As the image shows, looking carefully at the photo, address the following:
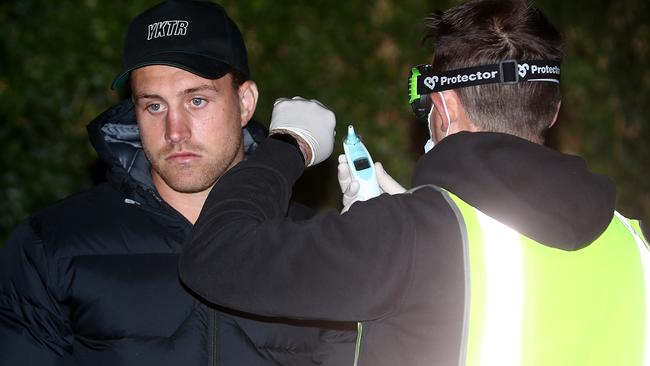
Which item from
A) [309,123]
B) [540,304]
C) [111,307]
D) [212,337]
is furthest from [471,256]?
[111,307]

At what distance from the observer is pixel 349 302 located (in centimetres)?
206

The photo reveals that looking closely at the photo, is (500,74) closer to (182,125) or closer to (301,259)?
(301,259)

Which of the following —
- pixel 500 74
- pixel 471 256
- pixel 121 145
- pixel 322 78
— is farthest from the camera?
pixel 322 78

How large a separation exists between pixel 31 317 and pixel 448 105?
1340 millimetres

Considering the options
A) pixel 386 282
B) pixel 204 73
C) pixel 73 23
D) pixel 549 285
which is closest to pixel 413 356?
pixel 386 282

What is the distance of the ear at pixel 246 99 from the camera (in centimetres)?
318

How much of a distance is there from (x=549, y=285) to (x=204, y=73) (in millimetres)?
1346

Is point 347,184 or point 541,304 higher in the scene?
point 347,184

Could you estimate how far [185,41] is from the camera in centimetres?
297

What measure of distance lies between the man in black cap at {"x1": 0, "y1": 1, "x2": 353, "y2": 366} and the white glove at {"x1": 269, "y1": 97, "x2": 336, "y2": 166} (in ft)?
1.18

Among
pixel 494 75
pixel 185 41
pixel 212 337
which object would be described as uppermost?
pixel 185 41

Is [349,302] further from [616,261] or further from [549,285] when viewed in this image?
[616,261]

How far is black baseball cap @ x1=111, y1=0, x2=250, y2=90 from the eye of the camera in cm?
294

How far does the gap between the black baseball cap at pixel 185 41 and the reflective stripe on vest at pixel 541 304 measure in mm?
1172
